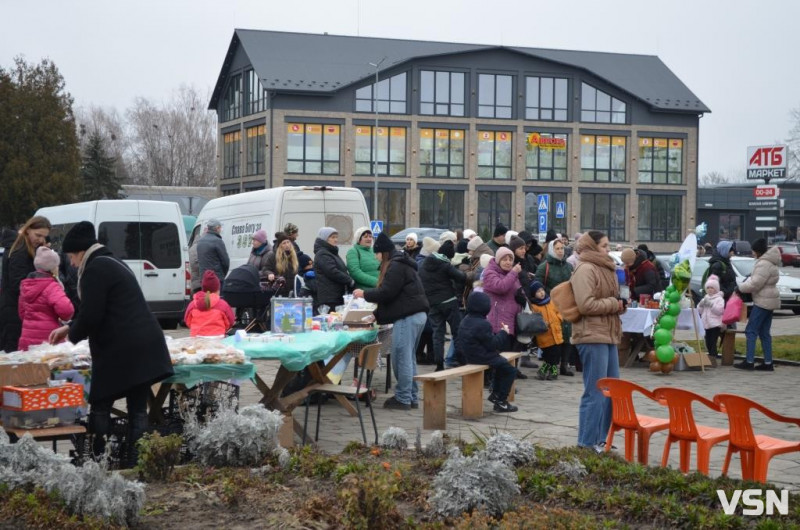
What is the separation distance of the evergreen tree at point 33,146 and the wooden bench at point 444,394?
133ft

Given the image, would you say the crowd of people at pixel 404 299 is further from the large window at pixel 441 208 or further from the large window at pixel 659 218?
the large window at pixel 659 218

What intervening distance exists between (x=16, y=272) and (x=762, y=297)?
1067cm

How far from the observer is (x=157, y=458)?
6.80 meters

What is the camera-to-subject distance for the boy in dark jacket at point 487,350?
462 inches

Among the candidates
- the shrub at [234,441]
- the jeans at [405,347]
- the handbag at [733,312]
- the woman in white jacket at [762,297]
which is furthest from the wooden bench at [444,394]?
the handbag at [733,312]

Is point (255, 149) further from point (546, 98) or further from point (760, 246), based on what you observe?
point (760, 246)

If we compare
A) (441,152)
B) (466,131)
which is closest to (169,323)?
(441,152)

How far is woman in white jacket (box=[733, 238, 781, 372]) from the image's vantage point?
15805 mm

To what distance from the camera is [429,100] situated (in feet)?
208

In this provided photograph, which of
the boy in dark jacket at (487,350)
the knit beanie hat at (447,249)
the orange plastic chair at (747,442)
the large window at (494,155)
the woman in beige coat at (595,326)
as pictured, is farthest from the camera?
the large window at (494,155)

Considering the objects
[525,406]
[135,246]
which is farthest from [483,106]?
[525,406]

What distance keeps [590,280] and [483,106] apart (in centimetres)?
5662

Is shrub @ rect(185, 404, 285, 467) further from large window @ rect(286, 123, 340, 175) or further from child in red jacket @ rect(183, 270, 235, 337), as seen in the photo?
large window @ rect(286, 123, 340, 175)

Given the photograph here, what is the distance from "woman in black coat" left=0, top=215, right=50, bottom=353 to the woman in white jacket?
33.9 ft
